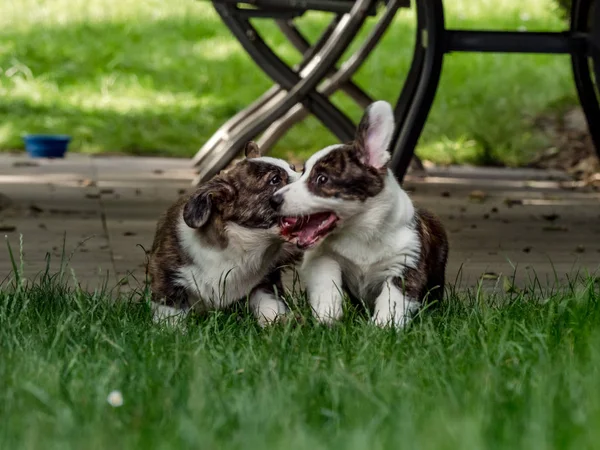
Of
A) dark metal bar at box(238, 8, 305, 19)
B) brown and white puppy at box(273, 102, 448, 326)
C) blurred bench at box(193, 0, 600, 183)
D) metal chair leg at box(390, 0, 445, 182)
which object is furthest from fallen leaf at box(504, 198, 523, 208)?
brown and white puppy at box(273, 102, 448, 326)

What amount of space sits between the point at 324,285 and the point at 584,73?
233 cm

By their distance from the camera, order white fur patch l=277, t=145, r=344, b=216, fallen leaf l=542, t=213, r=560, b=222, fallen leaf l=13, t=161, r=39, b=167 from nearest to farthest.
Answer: white fur patch l=277, t=145, r=344, b=216 < fallen leaf l=542, t=213, r=560, b=222 < fallen leaf l=13, t=161, r=39, b=167

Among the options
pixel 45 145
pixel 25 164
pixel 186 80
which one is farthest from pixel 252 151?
pixel 186 80

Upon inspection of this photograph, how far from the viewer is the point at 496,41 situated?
19.0ft

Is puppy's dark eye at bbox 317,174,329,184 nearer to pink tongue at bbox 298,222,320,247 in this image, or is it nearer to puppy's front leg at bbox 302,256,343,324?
pink tongue at bbox 298,222,320,247

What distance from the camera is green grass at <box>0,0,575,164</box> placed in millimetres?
11500

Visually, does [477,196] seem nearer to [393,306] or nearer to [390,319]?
[393,306]

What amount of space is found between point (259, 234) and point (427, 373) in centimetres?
128

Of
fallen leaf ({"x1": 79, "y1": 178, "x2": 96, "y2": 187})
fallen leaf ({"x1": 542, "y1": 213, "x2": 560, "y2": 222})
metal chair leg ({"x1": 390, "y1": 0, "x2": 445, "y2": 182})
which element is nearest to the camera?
metal chair leg ({"x1": 390, "y1": 0, "x2": 445, "y2": 182})

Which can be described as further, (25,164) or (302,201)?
(25,164)

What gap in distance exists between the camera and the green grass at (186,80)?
11500mm

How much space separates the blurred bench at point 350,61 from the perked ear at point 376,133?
3.92 feet

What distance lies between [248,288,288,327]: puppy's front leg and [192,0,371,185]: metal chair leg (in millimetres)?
3759

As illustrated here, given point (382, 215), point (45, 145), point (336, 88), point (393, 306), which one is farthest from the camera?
point (45, 145)
